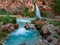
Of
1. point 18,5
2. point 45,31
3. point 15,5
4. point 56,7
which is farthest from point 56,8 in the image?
point 45,31

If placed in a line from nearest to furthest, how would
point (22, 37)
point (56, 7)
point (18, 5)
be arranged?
point (22, 37)
point (56, 7)
point (18, 5)

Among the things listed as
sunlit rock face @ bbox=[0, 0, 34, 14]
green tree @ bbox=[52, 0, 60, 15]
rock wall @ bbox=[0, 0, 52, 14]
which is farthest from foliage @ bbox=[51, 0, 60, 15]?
sunlit rock face @ bbox=[0, 0, 34, 14]

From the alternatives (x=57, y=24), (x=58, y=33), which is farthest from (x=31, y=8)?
(x=58, y=33)

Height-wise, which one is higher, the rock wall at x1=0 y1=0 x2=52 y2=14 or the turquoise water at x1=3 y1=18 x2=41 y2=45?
the rock wall at x1=0 y1=0 x2=52 y2=14

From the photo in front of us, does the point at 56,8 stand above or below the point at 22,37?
above

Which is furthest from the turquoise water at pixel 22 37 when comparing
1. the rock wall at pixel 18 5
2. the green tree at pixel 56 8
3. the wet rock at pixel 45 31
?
the green tree at pixel 56 8

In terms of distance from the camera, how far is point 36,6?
16.8 meters

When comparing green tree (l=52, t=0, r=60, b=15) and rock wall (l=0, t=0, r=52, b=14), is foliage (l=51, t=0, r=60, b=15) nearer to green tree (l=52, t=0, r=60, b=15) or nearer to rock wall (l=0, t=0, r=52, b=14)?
green tree (l=52, t=0, r=60, b=15)

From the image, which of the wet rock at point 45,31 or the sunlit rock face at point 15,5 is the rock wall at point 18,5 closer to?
the sunlit rock face at point 15,5

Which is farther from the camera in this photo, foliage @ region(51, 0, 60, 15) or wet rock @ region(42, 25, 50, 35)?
foliage @ region(51, 0, 60, 15)

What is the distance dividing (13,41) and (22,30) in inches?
61.8

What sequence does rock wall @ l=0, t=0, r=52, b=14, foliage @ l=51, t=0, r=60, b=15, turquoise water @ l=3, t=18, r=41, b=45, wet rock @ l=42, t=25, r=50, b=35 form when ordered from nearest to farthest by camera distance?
turquoise water @ l=3, t=18, r=41, b=45, wet rock @ l=42, t=25, r=50, b=35, foliage @ l=51, t=0, r=60, b=15, rock wall @ l=0, t=0, r=52, b=14

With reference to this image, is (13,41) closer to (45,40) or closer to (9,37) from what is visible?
(9,37)

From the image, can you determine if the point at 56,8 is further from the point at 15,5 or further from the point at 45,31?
the point at 45,31
